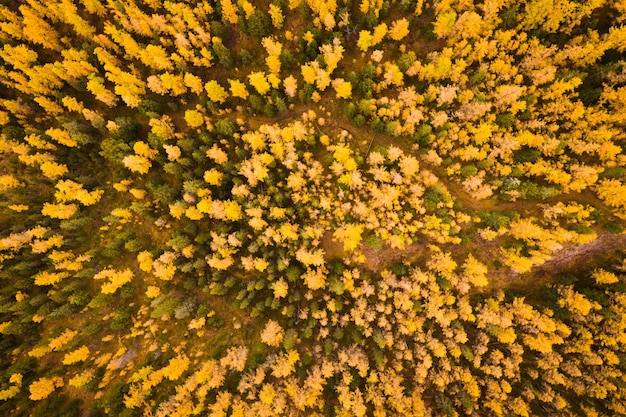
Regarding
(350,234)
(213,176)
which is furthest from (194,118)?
(350,234)

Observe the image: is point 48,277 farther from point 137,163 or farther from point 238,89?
point 238,89

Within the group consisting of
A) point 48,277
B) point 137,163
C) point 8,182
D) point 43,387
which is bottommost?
point 43,387

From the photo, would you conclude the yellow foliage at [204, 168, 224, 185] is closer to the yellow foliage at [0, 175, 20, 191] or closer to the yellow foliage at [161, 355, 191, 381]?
the yellow foliage at [161, 355, 191, 381]

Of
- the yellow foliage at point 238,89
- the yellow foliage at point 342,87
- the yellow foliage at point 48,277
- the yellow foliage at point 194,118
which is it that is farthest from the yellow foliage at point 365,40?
the yellow foliage at point 48,277

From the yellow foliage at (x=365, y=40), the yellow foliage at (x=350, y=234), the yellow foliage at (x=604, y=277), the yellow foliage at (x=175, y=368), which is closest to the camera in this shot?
the yellow foliage at (x=365, y=40)

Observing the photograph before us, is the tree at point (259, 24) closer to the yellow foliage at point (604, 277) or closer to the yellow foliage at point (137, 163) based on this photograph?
the yellow foliage at point (137, 163)

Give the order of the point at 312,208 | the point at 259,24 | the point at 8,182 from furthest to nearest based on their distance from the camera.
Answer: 1. the point at 8,182
2. the point at 312,208
3. the point at 259,24

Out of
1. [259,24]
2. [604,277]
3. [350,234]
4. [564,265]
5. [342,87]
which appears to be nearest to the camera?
[342,87]

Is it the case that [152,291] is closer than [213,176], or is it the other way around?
[213,176]

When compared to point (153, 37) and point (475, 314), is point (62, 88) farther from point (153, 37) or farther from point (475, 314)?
point (475, 314)
